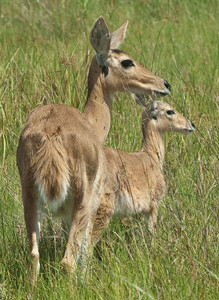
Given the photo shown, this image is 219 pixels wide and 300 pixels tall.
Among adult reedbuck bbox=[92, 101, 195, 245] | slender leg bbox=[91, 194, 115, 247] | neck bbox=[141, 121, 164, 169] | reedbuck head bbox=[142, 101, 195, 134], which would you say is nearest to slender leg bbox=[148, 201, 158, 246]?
adult reedbuck bbox=[92, 101, 195, 245]

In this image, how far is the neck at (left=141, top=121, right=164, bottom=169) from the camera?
627cm

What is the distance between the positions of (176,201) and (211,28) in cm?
587

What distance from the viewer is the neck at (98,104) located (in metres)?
5.44

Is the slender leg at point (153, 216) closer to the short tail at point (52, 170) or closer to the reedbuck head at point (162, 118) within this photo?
the reedbuck head at point (162, 118)

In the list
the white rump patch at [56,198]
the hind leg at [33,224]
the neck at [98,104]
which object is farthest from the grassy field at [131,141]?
the neck at [98,104]

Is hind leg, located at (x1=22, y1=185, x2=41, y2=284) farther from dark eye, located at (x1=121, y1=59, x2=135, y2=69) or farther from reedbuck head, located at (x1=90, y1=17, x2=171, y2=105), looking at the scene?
dark eye, located at (x1=121, y1=59, x2=135, y2=69)

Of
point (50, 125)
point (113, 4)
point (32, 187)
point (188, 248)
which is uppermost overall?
point (50, 125)

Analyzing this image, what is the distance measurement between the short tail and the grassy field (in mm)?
484

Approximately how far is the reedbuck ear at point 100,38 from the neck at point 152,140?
979mm

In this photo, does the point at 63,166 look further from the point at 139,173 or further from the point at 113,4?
the point at 113,4

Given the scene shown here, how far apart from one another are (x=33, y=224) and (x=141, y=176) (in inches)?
68.5

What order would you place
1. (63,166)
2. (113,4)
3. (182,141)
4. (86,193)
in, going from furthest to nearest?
(113,4), (182,141), (86,193), (63,166)

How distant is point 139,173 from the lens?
18.7 ft

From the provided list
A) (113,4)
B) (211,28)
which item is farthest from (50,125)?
(113,4)
